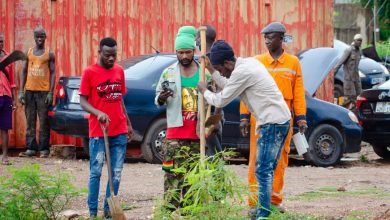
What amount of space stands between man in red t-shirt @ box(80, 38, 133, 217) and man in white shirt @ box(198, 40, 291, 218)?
3.63 ft

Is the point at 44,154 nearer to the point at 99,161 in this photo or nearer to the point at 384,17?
the point at 99,161

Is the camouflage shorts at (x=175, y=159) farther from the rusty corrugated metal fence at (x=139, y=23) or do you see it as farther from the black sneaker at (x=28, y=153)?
the rusty corrugated metal fence at (x=139, y=23)

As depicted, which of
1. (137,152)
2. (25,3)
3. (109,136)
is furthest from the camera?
(25,3)

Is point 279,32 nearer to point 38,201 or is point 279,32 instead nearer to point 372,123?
point 38,201

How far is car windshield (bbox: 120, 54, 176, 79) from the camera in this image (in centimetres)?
1389

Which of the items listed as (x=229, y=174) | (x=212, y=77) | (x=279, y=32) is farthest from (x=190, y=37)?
(x=229, y=174)

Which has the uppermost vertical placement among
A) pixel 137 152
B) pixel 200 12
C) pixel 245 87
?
pixel 200 12

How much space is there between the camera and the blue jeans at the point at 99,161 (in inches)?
343

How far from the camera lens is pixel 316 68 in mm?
14773

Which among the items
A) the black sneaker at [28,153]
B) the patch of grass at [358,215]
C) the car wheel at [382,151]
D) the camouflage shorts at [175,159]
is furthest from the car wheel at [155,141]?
the camouflage shorts at [175,159]

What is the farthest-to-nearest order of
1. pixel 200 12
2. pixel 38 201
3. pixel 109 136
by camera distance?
pixel 200 12
pixel 109 136
pixel 38 201

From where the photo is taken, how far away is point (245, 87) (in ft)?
26.3

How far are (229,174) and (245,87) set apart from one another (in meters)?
1.33

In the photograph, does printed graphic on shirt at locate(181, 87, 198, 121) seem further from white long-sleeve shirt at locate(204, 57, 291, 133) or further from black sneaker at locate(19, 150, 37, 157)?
black sneaker at locate(19, 150, 37, 157)
